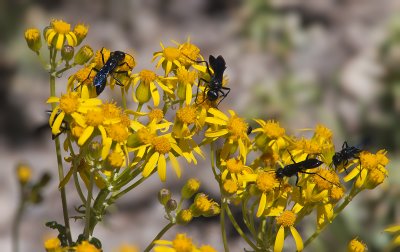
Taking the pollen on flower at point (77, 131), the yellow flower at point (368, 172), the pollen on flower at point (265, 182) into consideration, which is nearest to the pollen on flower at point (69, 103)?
the pollen on flower at point (77, 131)

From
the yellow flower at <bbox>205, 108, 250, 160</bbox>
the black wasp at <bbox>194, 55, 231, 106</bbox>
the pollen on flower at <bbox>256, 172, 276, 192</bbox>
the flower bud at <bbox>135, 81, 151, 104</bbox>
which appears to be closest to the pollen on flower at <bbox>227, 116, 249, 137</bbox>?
the yellow flower at <bbox>205, 108, 250, 160</bbox>

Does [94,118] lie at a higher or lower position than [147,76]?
lower

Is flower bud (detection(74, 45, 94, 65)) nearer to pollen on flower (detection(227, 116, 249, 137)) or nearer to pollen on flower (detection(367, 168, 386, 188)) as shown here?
pollen on flower (detection(227, 116, 249, 137))

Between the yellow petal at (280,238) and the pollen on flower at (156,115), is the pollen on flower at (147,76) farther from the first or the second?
the yellow petal at (280,238)

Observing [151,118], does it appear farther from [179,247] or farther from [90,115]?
[179,247]

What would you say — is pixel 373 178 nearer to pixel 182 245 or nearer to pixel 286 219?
pixel 286 219

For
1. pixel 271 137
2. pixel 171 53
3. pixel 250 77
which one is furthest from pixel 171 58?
pixel 250 77
